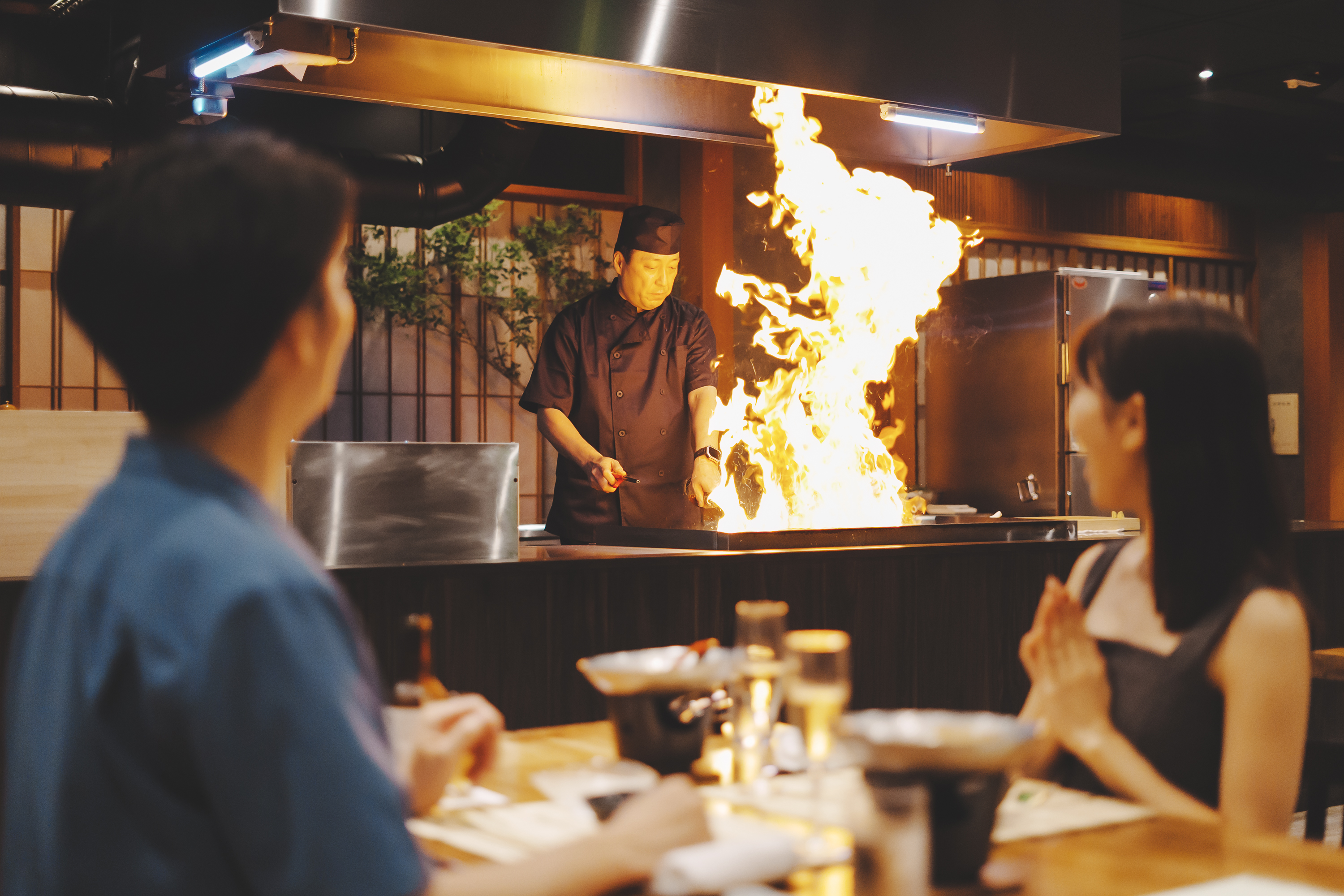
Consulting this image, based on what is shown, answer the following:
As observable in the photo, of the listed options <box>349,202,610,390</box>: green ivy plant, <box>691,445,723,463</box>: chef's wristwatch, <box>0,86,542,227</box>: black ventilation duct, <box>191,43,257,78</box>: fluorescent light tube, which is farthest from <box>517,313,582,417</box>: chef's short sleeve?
<box>349,202,610,390</box>: green ivy plant

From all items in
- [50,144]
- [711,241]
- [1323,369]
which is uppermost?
[50,144]

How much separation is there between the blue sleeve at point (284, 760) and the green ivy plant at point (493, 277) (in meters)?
5.75

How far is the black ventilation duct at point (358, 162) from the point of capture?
16.4 ft

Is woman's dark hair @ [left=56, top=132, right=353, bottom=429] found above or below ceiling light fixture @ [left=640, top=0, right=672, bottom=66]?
below

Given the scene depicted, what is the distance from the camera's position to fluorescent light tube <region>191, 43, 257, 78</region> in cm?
267

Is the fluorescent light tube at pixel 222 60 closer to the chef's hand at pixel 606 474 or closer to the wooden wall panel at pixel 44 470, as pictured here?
the wooden wall panel at pixel 44 470

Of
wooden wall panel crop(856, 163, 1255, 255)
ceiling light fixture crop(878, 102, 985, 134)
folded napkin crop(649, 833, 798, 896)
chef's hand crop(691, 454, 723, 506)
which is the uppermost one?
wooden wall panel crop(856, 163, 1255, 255)

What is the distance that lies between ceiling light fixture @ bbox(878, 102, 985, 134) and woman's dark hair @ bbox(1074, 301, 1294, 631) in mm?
1912

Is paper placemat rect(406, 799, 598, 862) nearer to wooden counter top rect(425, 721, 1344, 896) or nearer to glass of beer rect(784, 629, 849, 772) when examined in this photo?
wooden counter top rect(425, 721, 1344, 896)

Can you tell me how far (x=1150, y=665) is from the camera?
169 cm

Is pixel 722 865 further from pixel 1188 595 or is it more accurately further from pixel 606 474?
pixel 606 474

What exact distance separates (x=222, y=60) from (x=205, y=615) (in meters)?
2.33

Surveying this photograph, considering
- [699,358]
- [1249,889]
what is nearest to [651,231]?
[699,358]

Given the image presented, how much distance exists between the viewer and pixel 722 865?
3.48 feet
